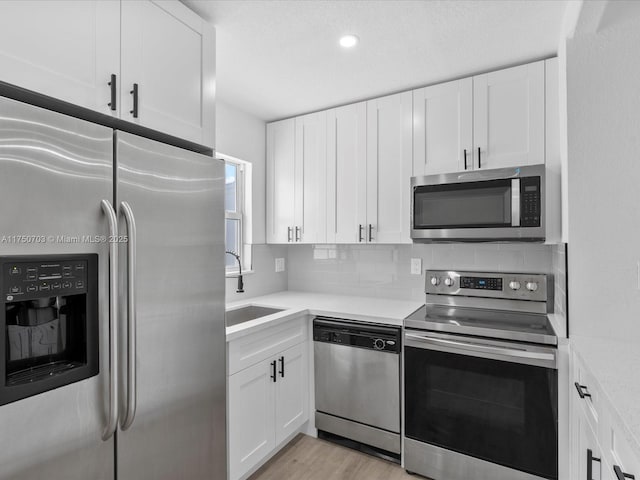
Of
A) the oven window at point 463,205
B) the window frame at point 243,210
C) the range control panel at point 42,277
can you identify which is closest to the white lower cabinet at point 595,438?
the oven window at point 463,205

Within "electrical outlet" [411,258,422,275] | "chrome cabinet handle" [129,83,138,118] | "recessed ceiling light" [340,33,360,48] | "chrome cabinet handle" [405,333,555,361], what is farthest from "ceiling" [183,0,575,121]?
"chrome cabinet handle" [405,333,555,361]

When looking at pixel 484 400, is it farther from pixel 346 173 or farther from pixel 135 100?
pixel 135 100

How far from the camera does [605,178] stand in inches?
65.4

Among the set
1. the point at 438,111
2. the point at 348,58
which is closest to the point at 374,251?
the point at 438,111

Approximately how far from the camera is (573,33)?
1652 millimetres

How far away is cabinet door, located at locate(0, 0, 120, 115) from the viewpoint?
1033mm

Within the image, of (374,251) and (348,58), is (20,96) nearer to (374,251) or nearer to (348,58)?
(348,58)

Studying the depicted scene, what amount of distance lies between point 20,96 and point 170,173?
48cm

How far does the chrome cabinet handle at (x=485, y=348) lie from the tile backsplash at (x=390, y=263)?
674 millimetres

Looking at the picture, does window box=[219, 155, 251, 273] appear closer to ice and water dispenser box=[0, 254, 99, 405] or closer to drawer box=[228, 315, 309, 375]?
drawer box=[228, 315, 309, 375]

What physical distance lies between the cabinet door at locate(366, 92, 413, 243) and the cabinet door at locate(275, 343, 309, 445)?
965 mm

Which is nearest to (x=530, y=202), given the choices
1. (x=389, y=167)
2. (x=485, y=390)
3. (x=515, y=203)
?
(x=515, y=203)

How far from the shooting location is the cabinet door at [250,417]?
1.86m

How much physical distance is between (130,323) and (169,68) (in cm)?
105
